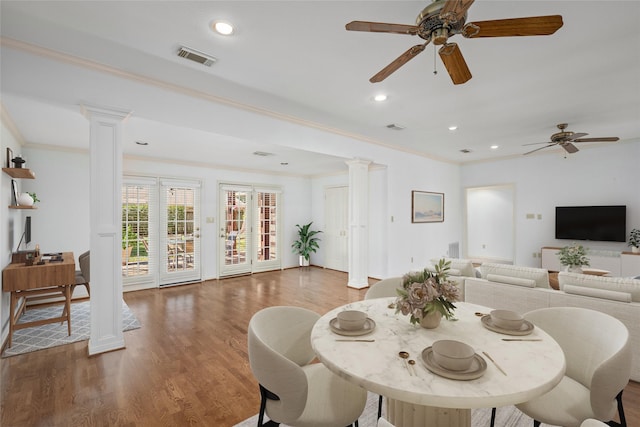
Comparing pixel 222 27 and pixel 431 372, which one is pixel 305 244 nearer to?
pixel 222 27

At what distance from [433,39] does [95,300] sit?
3.50 m

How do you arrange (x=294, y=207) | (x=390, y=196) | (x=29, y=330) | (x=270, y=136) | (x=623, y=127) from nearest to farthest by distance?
(x=29, y=330) → (x=270, y=136) → (x=623, y=127) → (x=390, y=196) → (x=294, y=207)

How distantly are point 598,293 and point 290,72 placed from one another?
11.1 feet

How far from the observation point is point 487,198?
8.74 meters

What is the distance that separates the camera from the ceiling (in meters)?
2.08

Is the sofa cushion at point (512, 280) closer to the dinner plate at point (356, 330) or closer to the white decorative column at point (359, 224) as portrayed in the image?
the dinner plate at point (356, 330)

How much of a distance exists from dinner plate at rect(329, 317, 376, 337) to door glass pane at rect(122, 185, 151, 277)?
5188 mm

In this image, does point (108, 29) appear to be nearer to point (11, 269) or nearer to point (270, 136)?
point (270, 136)

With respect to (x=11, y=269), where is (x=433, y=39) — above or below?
above

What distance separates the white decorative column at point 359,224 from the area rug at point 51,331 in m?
3.44

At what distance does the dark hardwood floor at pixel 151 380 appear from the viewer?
2055 mm

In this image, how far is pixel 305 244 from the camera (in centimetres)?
760

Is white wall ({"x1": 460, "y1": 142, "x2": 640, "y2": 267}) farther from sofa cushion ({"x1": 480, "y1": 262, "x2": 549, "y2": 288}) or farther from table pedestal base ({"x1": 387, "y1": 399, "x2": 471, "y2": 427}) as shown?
table pedestal base ({"x1": 387, "y1": 399, "x2": 471, "y2": 427})

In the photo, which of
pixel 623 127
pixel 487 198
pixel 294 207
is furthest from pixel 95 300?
pixel 487 198
